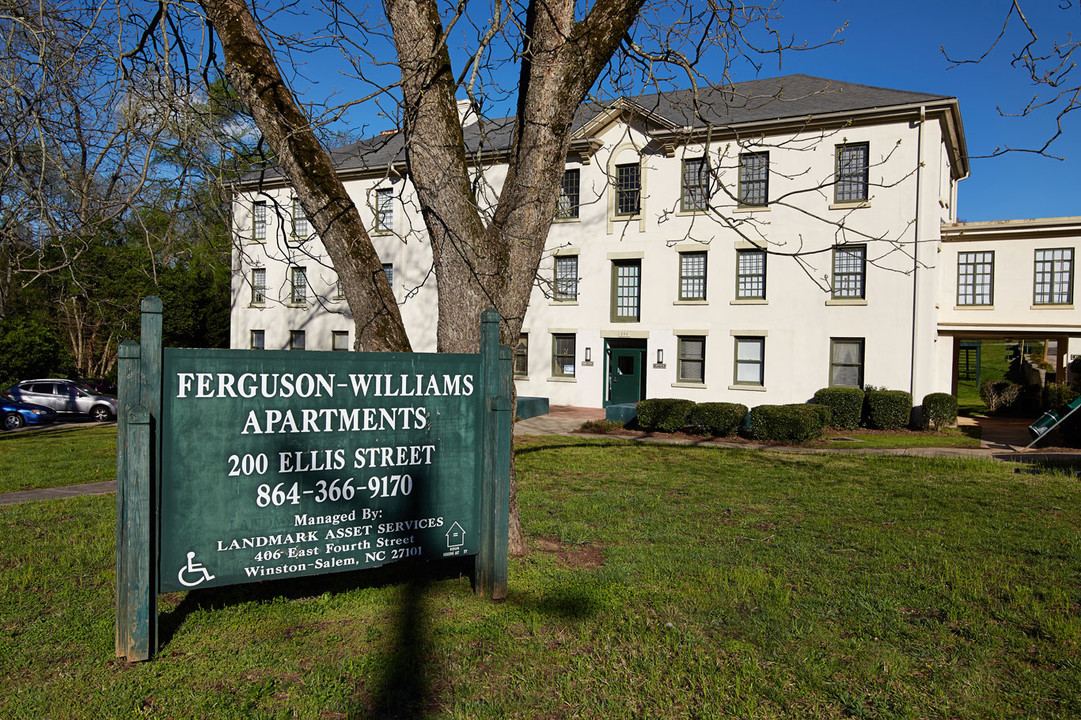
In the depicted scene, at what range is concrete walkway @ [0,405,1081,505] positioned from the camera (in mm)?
9953

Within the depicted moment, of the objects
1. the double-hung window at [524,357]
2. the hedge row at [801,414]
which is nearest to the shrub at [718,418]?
the hedge row at [801,414]

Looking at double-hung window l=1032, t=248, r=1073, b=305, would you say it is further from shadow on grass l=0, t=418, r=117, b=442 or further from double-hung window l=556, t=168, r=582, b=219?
shadow on grass l=0, t=418, r=117, b=442

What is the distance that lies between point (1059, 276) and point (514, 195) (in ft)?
71.8

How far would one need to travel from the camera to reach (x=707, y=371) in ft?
80.7

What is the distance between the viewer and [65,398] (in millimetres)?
26531

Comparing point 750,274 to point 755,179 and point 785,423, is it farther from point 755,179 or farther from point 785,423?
point 785,423

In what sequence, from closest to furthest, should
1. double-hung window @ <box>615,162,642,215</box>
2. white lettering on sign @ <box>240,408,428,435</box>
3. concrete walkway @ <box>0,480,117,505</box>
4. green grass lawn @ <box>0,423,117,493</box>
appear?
white lettering on sign @ <box>240,408,428,435</box> < concrete walkway @ <box>0,480,117,505</box> < green grass lawn @ <box>0,423,117,493</box> < double-hung window @ <box>615,162,642,215</box>

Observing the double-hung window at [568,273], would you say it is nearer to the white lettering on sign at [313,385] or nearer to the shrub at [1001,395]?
the shrub at [1001,395]

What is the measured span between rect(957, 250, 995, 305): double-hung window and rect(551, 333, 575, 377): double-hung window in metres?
12.7

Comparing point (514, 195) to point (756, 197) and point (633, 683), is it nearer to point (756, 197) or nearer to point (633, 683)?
point (633, 683)

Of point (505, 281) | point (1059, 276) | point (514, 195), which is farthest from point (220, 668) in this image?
point (1059, 276)

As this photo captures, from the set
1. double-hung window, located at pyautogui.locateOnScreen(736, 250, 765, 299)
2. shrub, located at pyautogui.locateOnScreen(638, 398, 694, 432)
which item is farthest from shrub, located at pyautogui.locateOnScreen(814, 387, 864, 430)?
shrub, located at pyautogui.locateOnScreen(638, 398, 694, 432)

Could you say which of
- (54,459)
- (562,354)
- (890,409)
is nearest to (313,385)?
(54,459)

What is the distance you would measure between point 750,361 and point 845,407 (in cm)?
388
